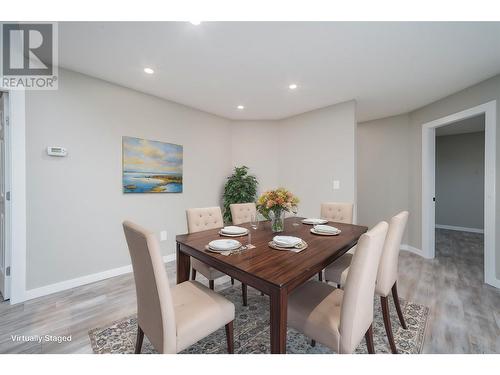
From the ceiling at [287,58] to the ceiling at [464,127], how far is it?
2.13 meters

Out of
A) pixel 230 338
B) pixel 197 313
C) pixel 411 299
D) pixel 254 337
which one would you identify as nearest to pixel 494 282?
pixel 411 299

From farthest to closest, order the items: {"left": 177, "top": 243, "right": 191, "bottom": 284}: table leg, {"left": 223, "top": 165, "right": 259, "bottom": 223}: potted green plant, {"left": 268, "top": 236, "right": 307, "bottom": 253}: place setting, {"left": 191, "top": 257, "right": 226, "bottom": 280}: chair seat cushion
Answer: {"left": 223, "top": 165, "right": 259, "bottom": 223}: potted green plant
{"left": 191, "top": 257, "right": 226, "bottom": 280}: chair seat cushion
{"left": 177, "top": 243, "right": 191, "bottom": 284}: table leg
{"left": 268, "top": 236, "right": 307, "bottom": 253}: place setting

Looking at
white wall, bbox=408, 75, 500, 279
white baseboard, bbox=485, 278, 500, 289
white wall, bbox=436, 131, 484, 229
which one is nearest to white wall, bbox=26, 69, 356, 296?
white wall, bbox=408, 75, 500, 279

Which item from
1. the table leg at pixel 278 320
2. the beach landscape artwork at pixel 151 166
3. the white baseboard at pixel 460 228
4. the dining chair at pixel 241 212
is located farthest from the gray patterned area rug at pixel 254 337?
the white baseboard at pixel 460 228

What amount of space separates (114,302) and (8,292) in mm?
1058

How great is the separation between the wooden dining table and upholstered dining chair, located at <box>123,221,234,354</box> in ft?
0.81

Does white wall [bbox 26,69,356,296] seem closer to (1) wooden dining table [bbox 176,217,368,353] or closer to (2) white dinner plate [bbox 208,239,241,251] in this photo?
(1) wooden dining table [bbox 176,217,368,353]

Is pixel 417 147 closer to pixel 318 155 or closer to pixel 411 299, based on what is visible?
pixel 318 155

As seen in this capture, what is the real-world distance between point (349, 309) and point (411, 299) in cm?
176

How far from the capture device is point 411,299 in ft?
7.34

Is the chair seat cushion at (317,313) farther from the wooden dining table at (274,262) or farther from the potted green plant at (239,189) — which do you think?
the potted green plant at (239,189)

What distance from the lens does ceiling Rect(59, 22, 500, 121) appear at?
1737mm

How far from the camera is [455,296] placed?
2.30 m
